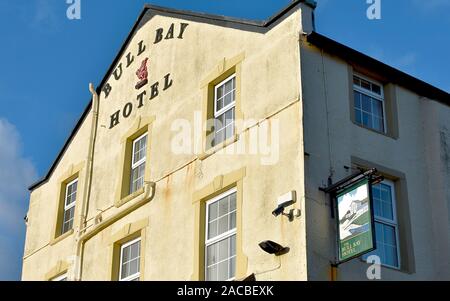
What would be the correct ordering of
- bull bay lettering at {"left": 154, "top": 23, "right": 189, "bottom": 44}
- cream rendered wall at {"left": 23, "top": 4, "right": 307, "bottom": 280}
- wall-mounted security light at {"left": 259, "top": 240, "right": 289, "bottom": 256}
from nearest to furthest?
wall-mounted security light at {"left": 259, "top": 240, "right": 289, "bottom": 256} < cream rendered wall at {"left": 23, "top": 4, "right": 307, "bottom": 280} < bull bay lettering at {"left": 154, "top": 23, "right": 189, "bottom": 44}

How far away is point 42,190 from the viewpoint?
80.3 ft

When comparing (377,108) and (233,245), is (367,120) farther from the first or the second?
(233,245)

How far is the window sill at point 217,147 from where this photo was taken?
1748cm

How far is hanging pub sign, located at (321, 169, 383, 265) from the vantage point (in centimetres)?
1452

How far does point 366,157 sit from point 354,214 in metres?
2.13

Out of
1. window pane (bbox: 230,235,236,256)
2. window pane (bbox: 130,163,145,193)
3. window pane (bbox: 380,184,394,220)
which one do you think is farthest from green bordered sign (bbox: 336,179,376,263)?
window pane (bbox: 130,163,145,193)

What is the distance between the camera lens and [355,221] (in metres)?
14.9

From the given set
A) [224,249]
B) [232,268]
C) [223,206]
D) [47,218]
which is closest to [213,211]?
[223,206]

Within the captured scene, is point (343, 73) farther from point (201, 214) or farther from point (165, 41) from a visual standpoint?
point (165, 41)

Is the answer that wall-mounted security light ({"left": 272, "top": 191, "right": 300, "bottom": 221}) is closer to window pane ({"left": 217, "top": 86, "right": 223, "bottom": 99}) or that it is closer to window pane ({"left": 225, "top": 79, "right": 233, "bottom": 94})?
window pane ({"left": 225, "top": 79, "right": 233, "bottom": 94})

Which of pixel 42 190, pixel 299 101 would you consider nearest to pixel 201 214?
pixel 299 101

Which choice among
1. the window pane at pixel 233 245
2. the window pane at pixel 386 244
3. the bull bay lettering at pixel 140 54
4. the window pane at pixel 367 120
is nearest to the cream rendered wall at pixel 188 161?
the bull bay lettering at pixel 140 54

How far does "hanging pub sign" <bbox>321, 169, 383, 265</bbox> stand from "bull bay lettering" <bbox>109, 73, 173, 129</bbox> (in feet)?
20.9
